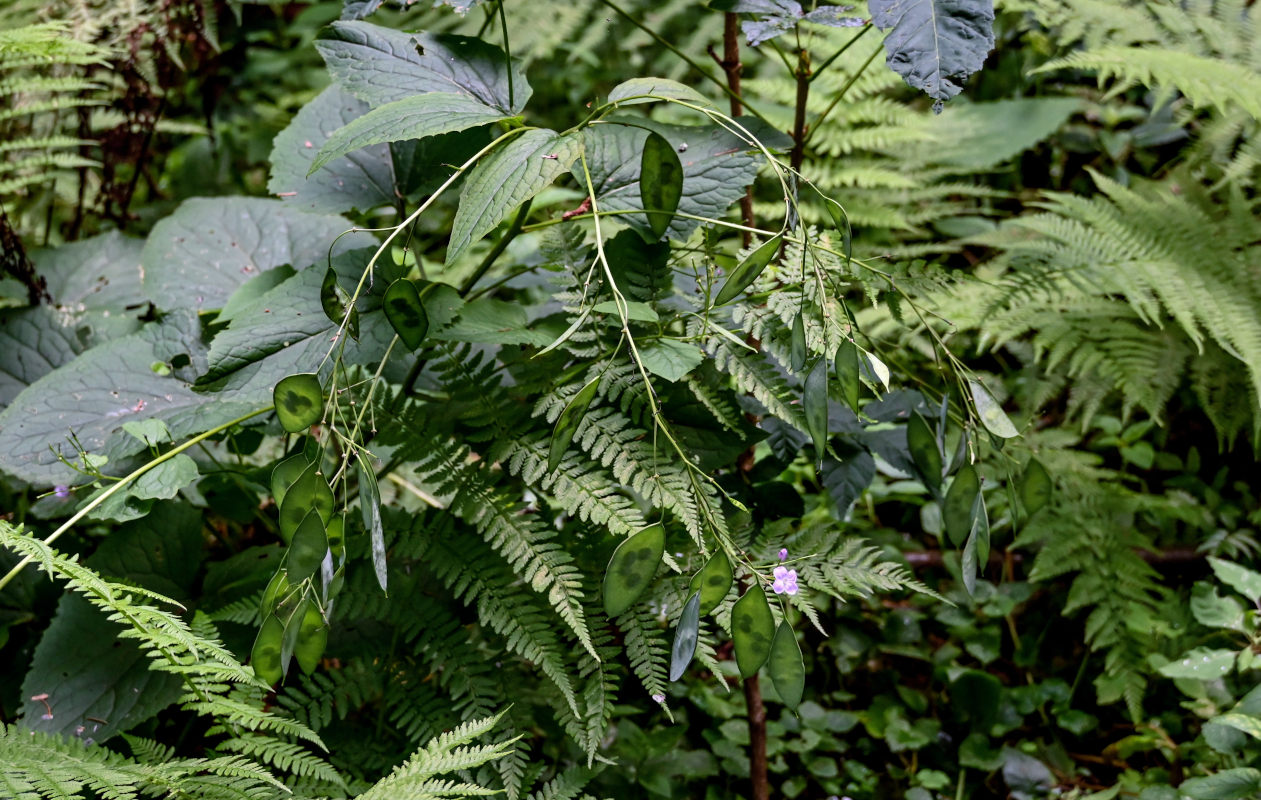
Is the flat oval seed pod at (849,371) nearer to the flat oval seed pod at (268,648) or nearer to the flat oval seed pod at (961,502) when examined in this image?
Answer: the flat oval seed pod at (961,502)

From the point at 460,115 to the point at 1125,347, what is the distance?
168cm

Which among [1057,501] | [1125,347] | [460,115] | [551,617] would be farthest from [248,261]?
[1125,347]

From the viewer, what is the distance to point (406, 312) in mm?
1043

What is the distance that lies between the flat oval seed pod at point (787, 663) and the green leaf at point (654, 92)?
0.61 meters

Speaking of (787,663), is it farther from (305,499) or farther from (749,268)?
(305,499)

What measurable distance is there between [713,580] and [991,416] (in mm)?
358

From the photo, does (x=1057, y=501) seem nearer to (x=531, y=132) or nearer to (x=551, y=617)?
(x=551, y=617)

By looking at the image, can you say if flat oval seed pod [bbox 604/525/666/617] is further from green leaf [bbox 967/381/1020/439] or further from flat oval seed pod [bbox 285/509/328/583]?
A: green leaf [bbox 967/381/1020/439]

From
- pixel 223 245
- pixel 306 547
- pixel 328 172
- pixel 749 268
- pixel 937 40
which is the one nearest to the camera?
pixel 306 547

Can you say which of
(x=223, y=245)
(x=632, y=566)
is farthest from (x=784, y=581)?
(x=223, y=245)

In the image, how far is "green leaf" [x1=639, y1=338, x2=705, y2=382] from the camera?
1065 mm

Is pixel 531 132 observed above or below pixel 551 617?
above

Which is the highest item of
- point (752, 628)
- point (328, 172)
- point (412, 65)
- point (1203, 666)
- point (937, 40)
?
point (937, 40)

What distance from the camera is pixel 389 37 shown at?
1331 mm
